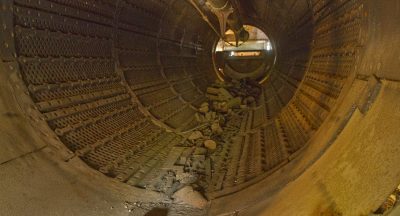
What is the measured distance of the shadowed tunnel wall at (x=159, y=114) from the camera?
1.86 m

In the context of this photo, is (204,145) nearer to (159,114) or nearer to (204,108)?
(159,114)

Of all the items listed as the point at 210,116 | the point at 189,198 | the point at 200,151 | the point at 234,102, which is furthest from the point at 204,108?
the point at 189,198

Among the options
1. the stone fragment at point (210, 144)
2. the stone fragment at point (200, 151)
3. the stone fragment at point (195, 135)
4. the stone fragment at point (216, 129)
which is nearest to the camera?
the stone fragment at point (200, 151)

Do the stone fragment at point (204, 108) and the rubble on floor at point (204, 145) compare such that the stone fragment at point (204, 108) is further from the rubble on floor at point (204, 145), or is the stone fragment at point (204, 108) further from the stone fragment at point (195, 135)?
the stone fragment at point (195, 135)

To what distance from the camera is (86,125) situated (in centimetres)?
363

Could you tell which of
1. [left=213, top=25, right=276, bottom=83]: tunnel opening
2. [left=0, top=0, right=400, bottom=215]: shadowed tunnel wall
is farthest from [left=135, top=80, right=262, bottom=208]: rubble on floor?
[left=213, top=25, right=276, bottom=83]: tunnel opening

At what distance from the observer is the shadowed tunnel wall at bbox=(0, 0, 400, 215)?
1.86 meters

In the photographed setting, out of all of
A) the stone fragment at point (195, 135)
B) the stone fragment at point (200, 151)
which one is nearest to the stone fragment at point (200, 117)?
the stone fragment at point (195, 135)

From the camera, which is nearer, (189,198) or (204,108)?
(189,198)

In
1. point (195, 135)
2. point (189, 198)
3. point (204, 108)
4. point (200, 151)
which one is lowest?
point (189, 198)

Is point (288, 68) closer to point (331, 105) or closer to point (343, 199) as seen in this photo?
point (331, 105)

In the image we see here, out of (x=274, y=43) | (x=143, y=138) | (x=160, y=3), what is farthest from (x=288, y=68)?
(x=143, y=138)

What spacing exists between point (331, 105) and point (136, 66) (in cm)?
320

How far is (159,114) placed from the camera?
5145mm
